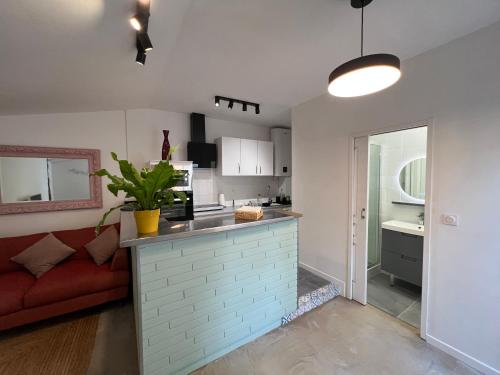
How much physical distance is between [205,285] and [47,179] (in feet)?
9.02

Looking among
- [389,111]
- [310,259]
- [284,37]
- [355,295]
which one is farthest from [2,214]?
[389,111]

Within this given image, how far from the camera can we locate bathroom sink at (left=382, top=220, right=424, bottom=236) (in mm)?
A: 2520

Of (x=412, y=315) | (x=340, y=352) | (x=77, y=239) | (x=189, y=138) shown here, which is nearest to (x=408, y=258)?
(x=412, y=315)

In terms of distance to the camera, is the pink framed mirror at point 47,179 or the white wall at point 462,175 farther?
the pink framed mirror at point 47,179

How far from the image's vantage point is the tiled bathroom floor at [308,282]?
2.53 metres

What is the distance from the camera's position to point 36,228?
2.73 m

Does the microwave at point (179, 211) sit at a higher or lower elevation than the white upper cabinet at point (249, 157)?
lower

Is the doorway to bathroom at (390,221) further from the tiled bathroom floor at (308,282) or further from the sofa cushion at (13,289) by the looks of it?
the sofa cushion at (13,289)

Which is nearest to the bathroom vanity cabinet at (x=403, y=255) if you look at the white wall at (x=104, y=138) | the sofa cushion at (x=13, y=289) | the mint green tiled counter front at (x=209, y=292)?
the mint green tiled counter front at (x=209, y=292)

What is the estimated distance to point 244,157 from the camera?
3.96 m

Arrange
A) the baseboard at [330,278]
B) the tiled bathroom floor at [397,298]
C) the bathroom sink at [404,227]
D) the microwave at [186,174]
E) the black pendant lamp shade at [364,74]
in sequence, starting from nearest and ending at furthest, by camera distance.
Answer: the black pendant lamp shade at [364,74] < the tiled bathroom floor at [397,298] < the bathroom sink at [404,227] < the baseboard at [330,278] < the microwave at [186,174]

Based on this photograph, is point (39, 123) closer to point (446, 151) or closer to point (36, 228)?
point (36, 228)

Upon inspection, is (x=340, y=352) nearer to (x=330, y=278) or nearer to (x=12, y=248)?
(x=330, y=278)

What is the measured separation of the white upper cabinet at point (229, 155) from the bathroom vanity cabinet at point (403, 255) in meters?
2.54
